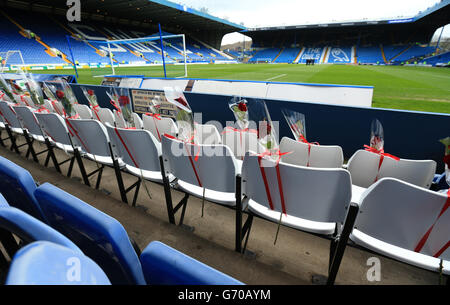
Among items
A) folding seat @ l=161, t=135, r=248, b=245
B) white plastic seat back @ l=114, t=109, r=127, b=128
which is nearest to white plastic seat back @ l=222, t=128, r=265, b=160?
folding seat @ l=161, t=135, r=248, b=245

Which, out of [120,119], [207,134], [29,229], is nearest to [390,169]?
[207,134]

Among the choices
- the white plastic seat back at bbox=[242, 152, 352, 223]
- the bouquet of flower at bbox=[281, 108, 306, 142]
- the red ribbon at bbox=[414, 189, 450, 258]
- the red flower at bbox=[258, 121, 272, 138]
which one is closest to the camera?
the red ribbon at bbox=[414, 189, 450, 258]

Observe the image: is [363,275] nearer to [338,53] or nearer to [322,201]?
[322,201]

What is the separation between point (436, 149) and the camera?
1697 millimetres

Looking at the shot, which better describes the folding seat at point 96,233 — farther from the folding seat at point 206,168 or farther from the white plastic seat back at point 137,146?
the white plastic seat back at point 137,146

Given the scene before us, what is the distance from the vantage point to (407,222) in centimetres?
85

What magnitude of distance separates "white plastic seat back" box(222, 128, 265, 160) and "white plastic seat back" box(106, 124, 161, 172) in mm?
585

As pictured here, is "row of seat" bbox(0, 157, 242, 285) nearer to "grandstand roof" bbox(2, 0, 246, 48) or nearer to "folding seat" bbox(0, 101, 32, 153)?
"folding seat" bbox(0, 101, 32, 153)

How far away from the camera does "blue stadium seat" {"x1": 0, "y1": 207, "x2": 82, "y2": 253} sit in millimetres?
446

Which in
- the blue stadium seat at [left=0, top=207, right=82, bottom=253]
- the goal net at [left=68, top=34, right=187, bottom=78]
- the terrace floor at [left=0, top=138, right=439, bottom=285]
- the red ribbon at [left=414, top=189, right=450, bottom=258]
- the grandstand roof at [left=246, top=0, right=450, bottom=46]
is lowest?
the terrace floor at [left=0, top=138, right=439, bottom=285]

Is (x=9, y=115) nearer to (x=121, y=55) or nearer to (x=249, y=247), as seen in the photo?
(x=249, y=247)

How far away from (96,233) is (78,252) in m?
0.19

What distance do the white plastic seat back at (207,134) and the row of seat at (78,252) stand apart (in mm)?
1200

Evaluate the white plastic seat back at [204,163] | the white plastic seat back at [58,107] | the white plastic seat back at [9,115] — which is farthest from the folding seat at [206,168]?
the white plastic seat back at [9,115]
